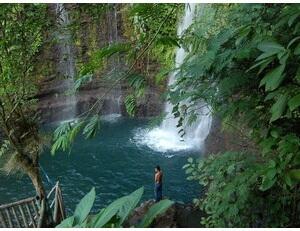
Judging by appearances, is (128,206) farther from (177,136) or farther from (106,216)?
(177,136)

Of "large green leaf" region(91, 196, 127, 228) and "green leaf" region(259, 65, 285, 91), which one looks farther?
"green leaf" region(259, 65, 285, 91)

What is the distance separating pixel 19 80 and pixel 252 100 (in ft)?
15.0

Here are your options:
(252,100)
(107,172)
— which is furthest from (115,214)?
(107,172)

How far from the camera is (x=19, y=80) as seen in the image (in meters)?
6.30

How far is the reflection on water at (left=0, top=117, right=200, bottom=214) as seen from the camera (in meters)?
9.34

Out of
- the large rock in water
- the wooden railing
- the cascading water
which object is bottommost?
the cascading water

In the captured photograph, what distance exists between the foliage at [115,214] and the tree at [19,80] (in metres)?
4.62

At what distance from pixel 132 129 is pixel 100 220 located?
1245 cm

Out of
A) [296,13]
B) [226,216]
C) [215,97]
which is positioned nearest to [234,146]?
[226,216]

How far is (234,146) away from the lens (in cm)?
923

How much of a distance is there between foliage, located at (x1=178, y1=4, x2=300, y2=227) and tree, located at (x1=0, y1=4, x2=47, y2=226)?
3325mm

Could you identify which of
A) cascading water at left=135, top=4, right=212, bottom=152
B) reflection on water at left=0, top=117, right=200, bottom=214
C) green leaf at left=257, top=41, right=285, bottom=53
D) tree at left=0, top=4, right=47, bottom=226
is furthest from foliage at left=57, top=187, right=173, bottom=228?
cascading water at left=135, top=4, right=212, bottom=152

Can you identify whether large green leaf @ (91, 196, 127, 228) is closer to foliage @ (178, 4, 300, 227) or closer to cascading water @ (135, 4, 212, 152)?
foliage @ (178, 4, 300, 227)

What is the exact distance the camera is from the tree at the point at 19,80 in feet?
18.6
